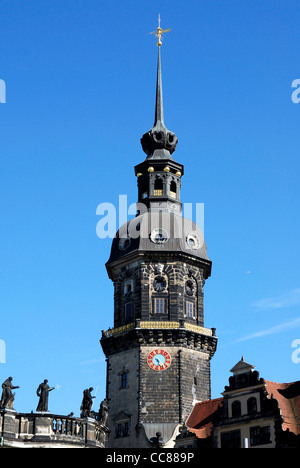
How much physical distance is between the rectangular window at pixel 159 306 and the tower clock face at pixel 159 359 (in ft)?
10.2

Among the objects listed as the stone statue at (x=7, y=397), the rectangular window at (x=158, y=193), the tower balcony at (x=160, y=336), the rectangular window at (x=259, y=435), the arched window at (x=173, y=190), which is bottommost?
the stone statue at (x=7, y=397)

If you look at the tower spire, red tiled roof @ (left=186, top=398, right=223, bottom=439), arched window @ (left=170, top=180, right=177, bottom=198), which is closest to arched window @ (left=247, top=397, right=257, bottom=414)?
red tiled roof @ (left=186, top=398, right=223, bottom=439)

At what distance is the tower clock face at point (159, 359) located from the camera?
6144 centimetres

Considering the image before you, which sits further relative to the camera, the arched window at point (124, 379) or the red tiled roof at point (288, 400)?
the arched window at point (124, 379)

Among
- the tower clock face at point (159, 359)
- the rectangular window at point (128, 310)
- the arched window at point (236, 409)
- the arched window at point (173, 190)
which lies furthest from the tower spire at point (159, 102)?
the arched window at point (236, 409)

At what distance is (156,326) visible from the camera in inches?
2458

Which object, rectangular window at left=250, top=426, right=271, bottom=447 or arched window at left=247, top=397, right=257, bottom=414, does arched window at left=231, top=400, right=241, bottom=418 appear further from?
rectangular window at left=250, top=426, right=271, bottom=447

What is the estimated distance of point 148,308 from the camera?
63.5m

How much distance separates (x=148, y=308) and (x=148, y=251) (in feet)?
14.4

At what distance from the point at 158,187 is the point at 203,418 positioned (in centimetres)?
1984

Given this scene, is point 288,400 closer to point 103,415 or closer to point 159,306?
point 159,306

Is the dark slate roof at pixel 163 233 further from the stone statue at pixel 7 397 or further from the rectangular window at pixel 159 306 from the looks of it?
the stone statue at pixel 7 397

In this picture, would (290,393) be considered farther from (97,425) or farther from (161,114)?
(161,114)
